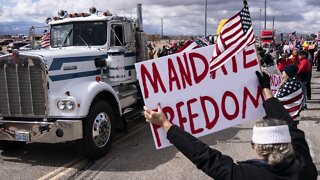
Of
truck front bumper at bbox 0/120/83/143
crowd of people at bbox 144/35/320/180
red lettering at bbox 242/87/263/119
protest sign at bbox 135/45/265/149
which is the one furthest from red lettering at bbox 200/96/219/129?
truck front bumper at bbox 0/120/83/143

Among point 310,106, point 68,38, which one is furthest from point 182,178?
point 310,106

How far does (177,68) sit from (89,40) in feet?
18.1

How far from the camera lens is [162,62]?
355cm

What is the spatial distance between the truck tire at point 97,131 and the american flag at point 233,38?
12.2ft

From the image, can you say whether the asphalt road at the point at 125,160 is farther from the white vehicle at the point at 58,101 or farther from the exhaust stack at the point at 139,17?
the exhaust stack at the point at 139,17

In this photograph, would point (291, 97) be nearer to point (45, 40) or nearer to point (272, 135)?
point (272, 135)

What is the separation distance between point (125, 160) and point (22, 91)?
6.98 ft

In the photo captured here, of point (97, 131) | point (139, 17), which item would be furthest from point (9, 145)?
point (139, 17)

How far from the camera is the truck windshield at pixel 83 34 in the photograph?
8773 mm

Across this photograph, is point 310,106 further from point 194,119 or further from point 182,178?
point 194,119

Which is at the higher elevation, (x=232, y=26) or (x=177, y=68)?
(x=232, y=26)

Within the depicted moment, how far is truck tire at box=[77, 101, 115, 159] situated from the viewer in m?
6.96

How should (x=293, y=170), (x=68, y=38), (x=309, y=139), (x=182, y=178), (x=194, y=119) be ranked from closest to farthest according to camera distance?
1. (x=293, y=170)
2. (x=194, y=119)
3. (x=182, y=178)
4. (x=309, y=139)
5. (x=68, y=38)

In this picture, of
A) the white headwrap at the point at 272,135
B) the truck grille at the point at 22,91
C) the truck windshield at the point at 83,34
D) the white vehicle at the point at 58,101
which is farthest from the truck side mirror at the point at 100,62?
the white headwrap at the point at 272,135
